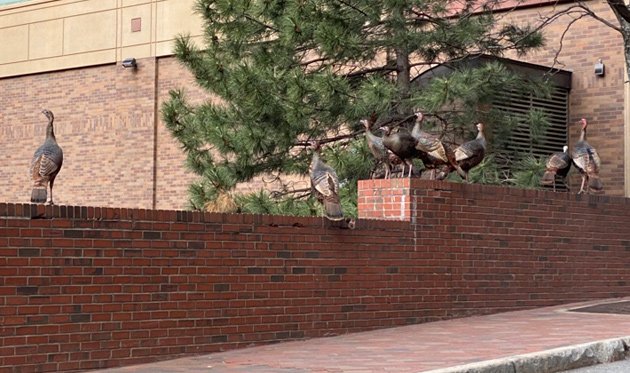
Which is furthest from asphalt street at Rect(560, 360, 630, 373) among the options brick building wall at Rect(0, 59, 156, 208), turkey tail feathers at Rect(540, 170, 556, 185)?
brick building wall at Rect(0, 59, 156, 208)

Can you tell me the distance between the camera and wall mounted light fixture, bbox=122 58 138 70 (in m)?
24.5

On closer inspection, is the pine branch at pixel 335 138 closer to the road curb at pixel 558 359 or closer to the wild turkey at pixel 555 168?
the wild turkey at pixel 555 168

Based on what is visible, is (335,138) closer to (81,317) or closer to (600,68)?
(600,68)

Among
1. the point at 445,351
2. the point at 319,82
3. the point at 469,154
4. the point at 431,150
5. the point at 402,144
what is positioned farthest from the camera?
the point at 319,82

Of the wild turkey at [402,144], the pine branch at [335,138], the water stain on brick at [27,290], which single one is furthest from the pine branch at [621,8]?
the water stain on brick at [27,290]

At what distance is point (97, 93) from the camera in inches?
997

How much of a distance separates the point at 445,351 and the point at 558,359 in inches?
39.1

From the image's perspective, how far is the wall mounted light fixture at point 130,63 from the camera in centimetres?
2455

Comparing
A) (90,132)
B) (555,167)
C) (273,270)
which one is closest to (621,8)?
(555,167)

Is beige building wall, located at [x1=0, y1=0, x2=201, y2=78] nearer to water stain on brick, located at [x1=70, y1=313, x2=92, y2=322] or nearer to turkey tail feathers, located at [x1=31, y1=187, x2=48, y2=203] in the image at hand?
turkey tail feathers, located at [x1=31, y1=187, x2=48, y2=203]

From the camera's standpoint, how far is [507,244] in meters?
13.6

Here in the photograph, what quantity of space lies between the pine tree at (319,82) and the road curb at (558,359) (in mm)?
4841

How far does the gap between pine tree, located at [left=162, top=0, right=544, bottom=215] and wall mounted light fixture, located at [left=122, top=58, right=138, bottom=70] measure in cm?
800

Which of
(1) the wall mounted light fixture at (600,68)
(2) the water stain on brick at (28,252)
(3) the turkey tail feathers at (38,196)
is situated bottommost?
(2) the water stain on brick at (28,252)
